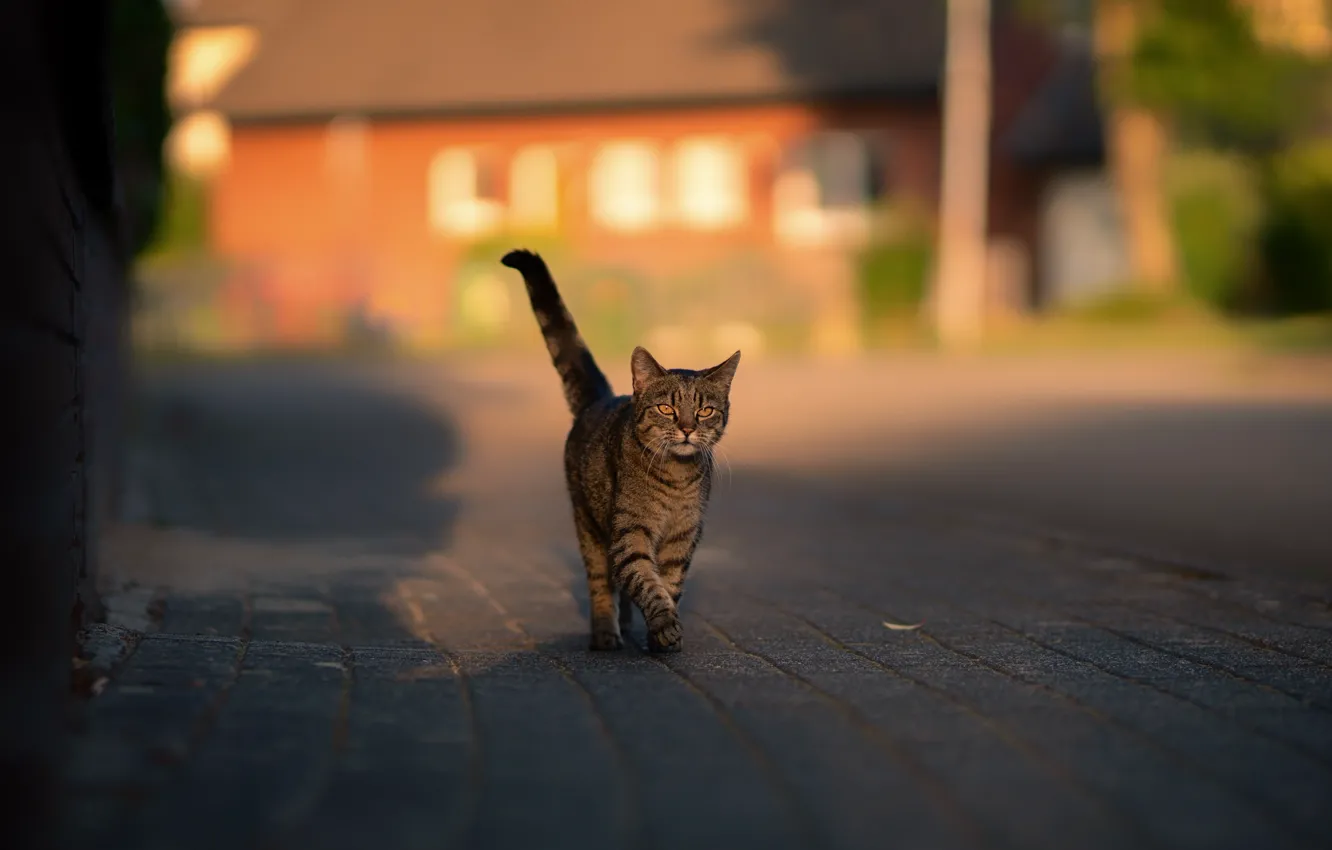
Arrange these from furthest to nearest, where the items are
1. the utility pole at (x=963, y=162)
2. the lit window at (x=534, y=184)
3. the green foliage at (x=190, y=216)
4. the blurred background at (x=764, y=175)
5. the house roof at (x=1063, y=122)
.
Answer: the green foliage at (x=190, y=216) < the lit window at (x=534, y=184) < the house roof at (x=1063, y=122) < the utility pole at (x=963, y=162) < the blurred background at (x=764, y=175)

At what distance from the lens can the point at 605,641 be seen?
613 cm

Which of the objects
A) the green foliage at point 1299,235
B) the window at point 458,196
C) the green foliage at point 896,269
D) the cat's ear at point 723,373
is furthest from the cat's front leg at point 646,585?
the window at point 458,196

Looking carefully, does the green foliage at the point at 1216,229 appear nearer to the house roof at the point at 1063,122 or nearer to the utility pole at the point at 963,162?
the house roof at the point at 1063,122

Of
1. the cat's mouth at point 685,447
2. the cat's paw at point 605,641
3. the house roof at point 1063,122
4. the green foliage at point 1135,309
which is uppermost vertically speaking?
the house roof at point 1063,122

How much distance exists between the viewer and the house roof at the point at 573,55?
36219 millimetres

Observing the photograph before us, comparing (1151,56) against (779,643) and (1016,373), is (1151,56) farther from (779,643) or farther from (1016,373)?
(779,643)

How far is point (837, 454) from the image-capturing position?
14.2 metres

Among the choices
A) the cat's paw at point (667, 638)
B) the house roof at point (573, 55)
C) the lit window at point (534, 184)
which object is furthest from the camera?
the lit window at point (534, 184)

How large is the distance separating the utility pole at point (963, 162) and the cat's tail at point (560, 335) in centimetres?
2586

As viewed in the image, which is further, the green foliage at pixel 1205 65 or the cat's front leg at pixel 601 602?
the green foliage at pixel 1205 65

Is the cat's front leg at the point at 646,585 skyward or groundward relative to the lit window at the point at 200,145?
groundward

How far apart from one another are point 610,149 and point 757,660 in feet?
106

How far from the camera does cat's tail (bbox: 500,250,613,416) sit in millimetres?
6836

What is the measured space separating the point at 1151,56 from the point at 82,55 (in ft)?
91.3
